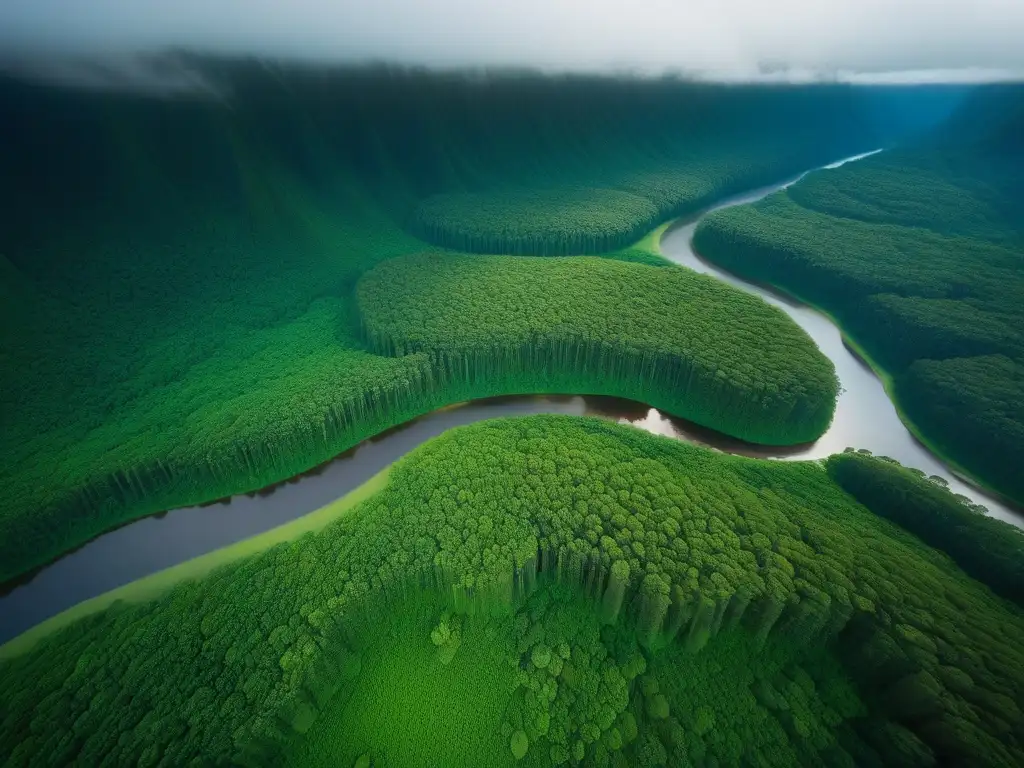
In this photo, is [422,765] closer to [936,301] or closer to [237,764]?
[237,764]

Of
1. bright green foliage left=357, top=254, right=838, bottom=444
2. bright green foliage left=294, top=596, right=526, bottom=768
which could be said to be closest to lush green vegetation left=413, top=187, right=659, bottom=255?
bright green foliage left=357, top=254, right=838, bottom=444

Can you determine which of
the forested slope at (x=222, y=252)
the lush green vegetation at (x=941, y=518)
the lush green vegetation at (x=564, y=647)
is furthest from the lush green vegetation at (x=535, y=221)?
the lush green vegetation at (x=564, y=647)

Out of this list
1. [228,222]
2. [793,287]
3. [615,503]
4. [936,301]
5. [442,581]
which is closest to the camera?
[442,581]

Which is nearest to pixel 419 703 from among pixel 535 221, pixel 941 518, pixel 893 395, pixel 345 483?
pixel 345 483

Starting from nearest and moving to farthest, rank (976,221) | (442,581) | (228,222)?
(442,581) → (228,222) → (976,221)

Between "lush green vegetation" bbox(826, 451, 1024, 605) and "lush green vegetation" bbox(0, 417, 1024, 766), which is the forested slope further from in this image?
"lush green vegetation" bbox(826, 451, 1024, 605)

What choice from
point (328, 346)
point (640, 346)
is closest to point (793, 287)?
point (640, 346)

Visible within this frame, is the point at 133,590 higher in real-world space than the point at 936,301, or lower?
lower
